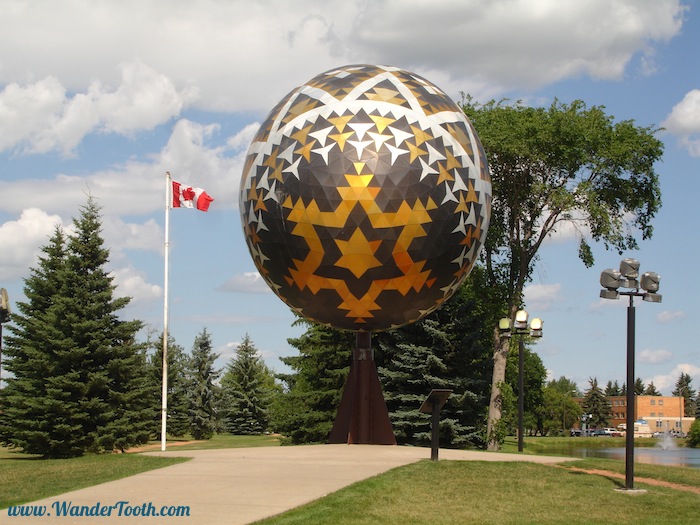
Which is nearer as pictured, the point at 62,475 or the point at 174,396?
the point at 62,475

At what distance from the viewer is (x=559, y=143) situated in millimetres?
36281

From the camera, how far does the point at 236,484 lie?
1530 cm

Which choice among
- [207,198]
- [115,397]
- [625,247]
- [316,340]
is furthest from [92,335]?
[625,247]

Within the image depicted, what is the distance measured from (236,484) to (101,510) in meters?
2.89

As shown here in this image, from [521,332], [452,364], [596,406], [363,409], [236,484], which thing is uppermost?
[521,332]

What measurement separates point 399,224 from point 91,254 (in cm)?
1741

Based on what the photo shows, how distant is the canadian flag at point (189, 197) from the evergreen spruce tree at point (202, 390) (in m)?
31.9

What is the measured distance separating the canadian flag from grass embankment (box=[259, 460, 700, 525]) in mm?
12253

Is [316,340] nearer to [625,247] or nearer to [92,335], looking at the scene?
[92,335]

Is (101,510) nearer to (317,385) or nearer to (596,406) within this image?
(317,385)

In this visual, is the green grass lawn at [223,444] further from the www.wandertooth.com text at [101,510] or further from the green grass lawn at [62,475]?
the www.wandertooth.com text at [101,510]

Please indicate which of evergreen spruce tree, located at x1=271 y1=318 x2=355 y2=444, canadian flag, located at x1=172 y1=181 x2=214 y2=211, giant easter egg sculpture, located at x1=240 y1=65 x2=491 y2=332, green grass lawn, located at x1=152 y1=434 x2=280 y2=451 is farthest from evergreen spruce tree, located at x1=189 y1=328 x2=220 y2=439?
giant easter egg sculpture, located at x1=240 y1=65 x2=491 y2=332

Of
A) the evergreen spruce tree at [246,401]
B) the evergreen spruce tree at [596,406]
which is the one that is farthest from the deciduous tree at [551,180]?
the evergreen spruce tree at [596,406]

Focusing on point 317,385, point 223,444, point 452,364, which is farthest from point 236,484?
point 223,444
